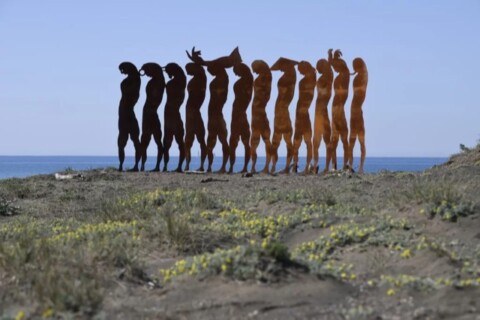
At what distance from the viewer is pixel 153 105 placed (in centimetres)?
1903

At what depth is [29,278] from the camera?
7316 millimetres

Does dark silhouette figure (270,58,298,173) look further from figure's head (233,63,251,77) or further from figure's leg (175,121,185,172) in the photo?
figure's leg (175,121,185,172)

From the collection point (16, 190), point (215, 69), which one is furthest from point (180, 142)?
point (16, 190)

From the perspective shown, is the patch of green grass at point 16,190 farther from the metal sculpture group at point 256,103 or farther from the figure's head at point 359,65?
the figure's head at point 359,65

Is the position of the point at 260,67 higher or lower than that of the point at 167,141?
higher

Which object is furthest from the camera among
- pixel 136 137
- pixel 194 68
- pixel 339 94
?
pixel 136 137

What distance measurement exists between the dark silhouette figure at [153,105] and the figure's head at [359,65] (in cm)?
451

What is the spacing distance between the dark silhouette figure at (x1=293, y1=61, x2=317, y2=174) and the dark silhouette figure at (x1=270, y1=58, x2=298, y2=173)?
182 mm

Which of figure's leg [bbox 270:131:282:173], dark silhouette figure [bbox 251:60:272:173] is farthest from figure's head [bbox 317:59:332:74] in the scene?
figure's leg [bbox 270:131:282:173]

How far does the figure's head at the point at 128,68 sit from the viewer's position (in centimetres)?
1906

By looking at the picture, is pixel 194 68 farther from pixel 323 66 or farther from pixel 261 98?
pixel 323 66

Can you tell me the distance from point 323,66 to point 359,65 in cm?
84

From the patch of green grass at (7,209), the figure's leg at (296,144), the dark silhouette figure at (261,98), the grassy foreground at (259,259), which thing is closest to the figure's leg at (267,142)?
the dark silhouette figure at (261,98)

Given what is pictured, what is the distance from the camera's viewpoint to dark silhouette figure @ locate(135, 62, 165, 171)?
18.9m
